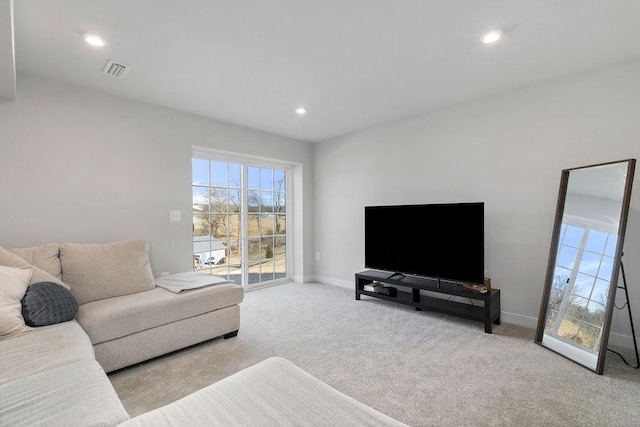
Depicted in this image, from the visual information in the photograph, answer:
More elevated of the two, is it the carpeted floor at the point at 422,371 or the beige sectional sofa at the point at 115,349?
the beige sectional sofa at the point at 115,349

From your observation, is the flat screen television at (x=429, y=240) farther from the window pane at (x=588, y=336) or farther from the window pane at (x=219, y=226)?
A: the window pane at (x=219, y=226)

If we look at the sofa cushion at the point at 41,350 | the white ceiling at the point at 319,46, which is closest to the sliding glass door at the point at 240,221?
the white ceiling at the point at 319,46

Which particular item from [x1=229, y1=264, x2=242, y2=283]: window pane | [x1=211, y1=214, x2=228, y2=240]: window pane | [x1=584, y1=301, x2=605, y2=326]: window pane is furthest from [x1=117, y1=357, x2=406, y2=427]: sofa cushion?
[x1=229, y1=264, x2=242, y2=283]: window pane

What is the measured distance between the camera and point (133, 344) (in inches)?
83.7

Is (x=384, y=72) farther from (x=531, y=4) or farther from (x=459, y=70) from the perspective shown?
(x=531, y=4)

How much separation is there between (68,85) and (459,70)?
363cm

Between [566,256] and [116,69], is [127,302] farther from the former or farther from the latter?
[566,256]

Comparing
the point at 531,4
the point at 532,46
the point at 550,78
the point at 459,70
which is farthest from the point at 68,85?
the point at 550,78

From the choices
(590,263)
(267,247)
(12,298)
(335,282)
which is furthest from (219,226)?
(590,263)

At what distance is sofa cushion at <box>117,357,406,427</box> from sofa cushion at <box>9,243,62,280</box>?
215cm

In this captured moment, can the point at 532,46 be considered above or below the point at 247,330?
above

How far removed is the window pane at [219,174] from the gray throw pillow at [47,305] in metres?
2.24

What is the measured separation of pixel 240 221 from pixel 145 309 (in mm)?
2184

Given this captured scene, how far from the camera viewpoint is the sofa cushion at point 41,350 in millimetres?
1322
